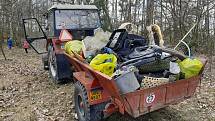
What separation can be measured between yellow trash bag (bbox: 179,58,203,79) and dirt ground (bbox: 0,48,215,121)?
44.2 inches

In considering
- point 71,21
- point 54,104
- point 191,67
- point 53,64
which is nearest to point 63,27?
point 71,21

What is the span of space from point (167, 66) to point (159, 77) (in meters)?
0.24

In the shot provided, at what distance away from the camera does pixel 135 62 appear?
4.55 metres

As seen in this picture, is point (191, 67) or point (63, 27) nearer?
point (191, 67)

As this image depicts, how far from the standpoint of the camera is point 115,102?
426 centimetres

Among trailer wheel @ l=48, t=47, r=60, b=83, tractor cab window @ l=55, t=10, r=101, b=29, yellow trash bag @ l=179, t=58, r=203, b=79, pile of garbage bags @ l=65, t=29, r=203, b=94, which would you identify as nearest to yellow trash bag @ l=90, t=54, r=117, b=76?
pile of garbage bags @ l=65, t=29, r=203, b=94

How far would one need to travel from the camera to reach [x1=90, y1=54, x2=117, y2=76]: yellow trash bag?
4223 mm

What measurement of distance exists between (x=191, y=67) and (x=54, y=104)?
3.30m

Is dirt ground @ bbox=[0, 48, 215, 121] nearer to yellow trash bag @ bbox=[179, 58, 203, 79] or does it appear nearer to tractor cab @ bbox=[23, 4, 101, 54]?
yellow trash bag @ bbox=[179, 58, 203, 79]

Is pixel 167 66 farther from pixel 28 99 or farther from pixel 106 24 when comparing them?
pixel 106 24

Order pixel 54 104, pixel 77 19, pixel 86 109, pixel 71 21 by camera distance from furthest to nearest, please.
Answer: pixel 77 19, pixel 71 21, pixel 54 104, pixel 86 109

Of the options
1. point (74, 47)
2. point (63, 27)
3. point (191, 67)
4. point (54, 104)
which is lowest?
point (54, 104)

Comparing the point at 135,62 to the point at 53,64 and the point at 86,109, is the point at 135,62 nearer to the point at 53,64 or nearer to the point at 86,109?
the point at 86,109

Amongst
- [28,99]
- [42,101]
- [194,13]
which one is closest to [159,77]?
[42,101]
